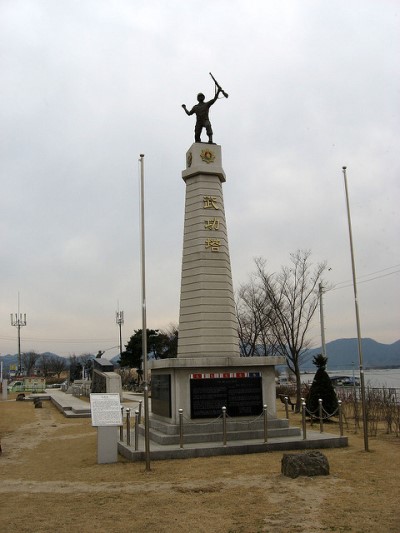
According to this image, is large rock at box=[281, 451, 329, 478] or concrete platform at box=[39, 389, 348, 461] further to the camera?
concrete platform at box=[39, 389, 348, 461]

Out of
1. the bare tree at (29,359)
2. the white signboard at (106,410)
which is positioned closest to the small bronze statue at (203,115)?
the white signboard at (106,410)

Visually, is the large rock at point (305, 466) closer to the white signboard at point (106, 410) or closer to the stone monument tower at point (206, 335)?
the stone monument tower at point (206, 335)

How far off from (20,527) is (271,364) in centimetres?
920

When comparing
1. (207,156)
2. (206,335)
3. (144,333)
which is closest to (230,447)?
(206,335)

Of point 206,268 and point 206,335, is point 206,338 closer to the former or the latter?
point 206,335

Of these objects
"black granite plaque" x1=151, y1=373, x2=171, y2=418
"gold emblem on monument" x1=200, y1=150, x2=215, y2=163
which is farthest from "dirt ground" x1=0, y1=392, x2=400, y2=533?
"gold emblem on monument" x1=200, y1=150, x2=215, y2=163

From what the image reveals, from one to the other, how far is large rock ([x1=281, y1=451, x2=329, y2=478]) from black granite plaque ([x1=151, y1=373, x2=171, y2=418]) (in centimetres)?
523

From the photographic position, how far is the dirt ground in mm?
7613

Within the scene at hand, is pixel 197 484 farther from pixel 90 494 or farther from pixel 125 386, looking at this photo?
pixel 125 386

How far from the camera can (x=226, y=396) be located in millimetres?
15008

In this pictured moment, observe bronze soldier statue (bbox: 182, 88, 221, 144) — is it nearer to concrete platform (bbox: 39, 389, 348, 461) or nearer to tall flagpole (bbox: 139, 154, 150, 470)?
tall flagpole (bbox: 139, 154, 150, 470)

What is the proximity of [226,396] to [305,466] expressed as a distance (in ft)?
16.2

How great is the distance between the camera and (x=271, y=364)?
15508mm

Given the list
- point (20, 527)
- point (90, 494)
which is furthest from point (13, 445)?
point (20, 527)
